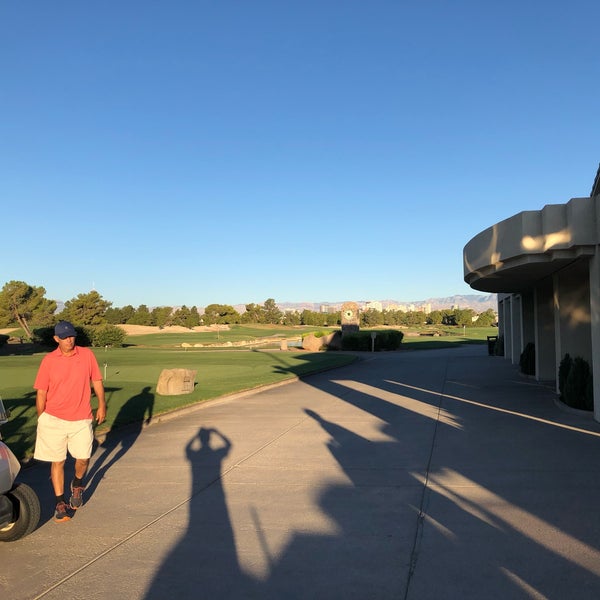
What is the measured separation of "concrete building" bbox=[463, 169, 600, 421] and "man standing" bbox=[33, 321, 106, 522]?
29.4ft

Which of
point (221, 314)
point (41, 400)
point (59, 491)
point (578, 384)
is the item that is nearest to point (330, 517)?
point (59, 491)

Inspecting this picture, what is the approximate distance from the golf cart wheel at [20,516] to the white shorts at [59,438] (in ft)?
1.94

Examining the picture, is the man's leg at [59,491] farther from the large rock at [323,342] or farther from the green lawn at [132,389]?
the large rock at [323,342]

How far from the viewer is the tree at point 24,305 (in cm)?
6175

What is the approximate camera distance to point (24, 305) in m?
63.4

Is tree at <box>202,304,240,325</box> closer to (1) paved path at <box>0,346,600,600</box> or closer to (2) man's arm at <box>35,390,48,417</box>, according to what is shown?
(1) paved path at <box>0,346,600,600</box>

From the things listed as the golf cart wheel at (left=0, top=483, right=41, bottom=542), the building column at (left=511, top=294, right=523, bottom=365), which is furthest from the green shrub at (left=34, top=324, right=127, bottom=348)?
the golf cart wheel at (left=0, top=483, right=41, bottom=542)

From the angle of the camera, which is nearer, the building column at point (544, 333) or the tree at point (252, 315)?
the building column at point (544, 333)

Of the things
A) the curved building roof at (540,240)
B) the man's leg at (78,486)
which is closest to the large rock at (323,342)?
the curved building roof at (540,240)

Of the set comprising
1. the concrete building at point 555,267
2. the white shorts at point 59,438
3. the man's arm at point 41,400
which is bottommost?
the white shorts at point 59,438

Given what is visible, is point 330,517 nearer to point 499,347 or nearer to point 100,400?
point 100,400

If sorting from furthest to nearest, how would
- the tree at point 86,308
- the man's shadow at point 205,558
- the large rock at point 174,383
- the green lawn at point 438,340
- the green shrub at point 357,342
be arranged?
the tree at point 86,308 < the green lawn at point 438,340 < the green shrub at point 357,342 < the large rock at point 174,383 < the man's shadow at point 205,558

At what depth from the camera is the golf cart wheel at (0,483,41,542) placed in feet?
17.1

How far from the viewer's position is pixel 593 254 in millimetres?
10992
